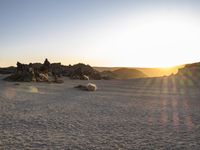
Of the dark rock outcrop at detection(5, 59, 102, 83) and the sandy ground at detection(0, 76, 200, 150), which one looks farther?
the dark rock outcrop at detection(5, 59, 102, 83)

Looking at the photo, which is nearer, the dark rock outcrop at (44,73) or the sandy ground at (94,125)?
the sandy ground at (94,125)

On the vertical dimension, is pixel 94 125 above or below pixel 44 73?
below

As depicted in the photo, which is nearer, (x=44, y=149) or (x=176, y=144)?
(x=44, y=149)

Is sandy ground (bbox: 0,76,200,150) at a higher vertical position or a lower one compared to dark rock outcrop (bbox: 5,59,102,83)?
lower

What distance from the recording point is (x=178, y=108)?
62.6 feet

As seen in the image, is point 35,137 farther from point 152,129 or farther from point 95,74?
point 95,74

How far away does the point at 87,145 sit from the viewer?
10.3 metres

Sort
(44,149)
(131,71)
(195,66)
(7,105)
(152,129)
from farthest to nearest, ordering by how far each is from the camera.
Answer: (131,71) < (195,66) < (7,105) < (152,129) < (44,149)

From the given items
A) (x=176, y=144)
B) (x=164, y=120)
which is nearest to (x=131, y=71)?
(x=164, y=120)

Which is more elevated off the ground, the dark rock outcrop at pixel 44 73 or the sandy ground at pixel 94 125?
the dark rock outcrop at pixel 44 73

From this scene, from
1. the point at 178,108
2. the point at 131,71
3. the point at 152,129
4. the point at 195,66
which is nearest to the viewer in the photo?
the point at 152,129

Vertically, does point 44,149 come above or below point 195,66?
below

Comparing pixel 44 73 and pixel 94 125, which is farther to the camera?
pixel 44 73

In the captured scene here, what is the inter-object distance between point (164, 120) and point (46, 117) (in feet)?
20.9
